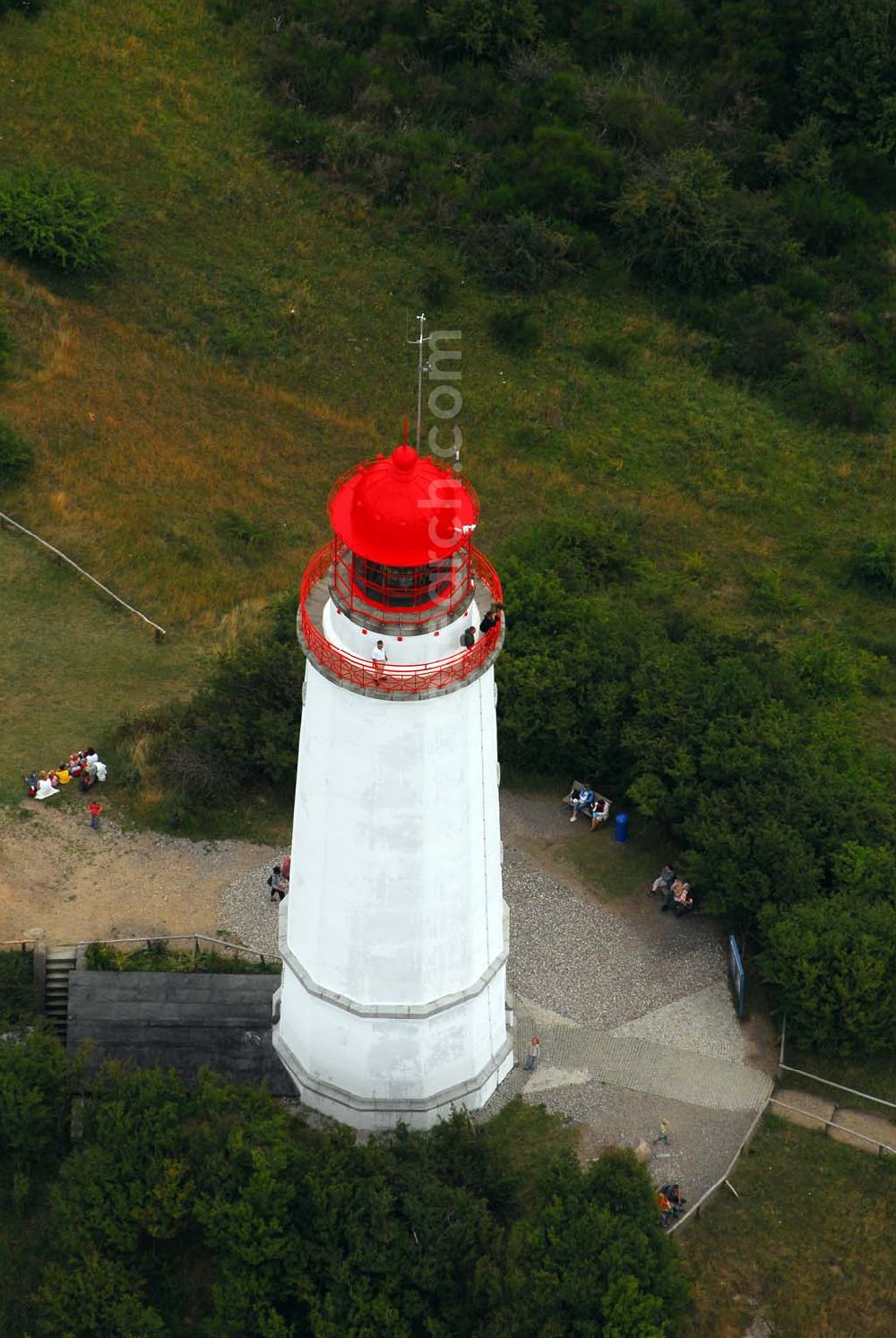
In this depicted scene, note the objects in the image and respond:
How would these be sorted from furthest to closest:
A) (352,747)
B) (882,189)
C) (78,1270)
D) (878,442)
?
(882,189)
(878,442)
(78,1270)
(352,747)

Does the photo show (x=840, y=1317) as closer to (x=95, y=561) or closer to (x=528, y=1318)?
(x=528, y=1318)

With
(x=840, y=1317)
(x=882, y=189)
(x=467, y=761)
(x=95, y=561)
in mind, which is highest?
(x=467, y=761)

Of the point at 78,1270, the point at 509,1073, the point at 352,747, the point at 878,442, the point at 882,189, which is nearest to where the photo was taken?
the point at 352,747

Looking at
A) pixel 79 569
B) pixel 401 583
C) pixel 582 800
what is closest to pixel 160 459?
Result: pixel 79 569

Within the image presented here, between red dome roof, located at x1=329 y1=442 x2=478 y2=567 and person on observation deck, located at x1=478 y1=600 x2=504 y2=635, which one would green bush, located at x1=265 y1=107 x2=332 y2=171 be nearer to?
person on observation deck, located at x1=478 y1=600 x2=504 y2=635

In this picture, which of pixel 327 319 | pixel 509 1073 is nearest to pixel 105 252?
pixel 327 319

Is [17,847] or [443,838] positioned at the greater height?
[443,838]

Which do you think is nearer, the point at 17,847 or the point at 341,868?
the point at 341,868

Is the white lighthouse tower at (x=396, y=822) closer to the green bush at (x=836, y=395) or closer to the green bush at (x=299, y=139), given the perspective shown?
the green bush at (x=836, y=395)

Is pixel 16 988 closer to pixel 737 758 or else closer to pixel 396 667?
pixel 396 667
